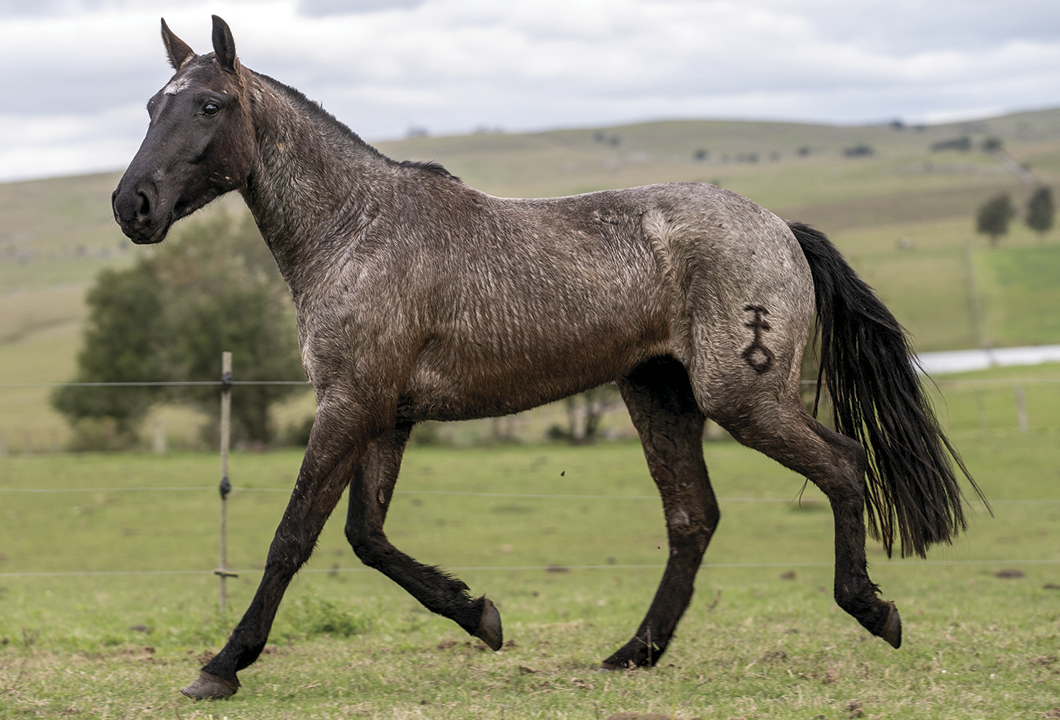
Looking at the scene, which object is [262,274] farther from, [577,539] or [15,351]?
[15,351]

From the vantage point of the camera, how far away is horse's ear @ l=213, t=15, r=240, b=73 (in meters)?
4.35

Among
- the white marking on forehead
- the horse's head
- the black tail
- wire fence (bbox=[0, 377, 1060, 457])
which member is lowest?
wire fence (bbox=[0, 377, 1060, 457])

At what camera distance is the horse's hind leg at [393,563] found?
15.7 feet

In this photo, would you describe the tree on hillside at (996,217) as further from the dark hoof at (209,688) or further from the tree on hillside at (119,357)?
the dark hoof at (209,688)

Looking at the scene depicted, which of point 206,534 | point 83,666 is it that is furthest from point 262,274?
point 83,666

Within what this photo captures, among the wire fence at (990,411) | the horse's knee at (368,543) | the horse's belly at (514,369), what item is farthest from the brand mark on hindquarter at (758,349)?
the wire fence at (990,411)

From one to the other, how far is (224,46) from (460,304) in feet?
4.98

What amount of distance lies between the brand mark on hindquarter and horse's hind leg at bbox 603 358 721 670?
0.59m

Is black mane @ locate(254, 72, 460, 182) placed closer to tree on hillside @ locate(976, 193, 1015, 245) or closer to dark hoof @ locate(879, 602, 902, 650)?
dark hoof @ locate(879, 602, 902, 650)

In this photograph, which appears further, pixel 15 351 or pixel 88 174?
pixel 88 174

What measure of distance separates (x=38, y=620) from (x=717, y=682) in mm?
5449

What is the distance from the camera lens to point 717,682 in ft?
15.3

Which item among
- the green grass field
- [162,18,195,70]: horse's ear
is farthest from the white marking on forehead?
the green grass field

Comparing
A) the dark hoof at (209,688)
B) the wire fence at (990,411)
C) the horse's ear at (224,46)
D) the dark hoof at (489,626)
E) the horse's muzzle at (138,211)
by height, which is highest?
the horse's ear at (224,46)
